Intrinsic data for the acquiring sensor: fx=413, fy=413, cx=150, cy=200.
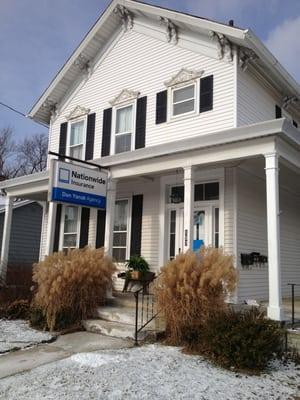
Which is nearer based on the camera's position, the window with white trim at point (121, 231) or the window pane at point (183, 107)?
the window pane at point (183, 107)

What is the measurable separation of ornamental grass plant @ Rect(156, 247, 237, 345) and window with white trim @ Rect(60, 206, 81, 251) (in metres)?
6.97

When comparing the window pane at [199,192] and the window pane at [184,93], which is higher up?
the window pane at [184,93]

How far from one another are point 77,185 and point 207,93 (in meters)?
4.05

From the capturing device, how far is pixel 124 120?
12438mm

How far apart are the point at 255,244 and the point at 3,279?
6.38 metres

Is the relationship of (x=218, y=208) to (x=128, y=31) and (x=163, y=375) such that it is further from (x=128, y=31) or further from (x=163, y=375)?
(x=128, y=31)

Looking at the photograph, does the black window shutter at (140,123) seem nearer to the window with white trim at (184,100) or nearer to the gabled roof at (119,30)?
the window with white trim at (184,100)

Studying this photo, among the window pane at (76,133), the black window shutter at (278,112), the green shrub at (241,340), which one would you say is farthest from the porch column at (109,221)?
the black window shutter at (278,112)

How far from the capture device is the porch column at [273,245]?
7191 mm

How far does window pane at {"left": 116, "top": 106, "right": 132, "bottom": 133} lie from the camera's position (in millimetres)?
12258

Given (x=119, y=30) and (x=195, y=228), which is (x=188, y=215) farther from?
(x=119, y=30)

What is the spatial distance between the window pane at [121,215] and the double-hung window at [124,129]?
5.08 ft

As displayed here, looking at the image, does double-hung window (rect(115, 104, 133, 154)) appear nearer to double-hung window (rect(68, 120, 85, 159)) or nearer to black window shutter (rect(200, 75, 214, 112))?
double-hung window (rect(68, 120, 85, 159))

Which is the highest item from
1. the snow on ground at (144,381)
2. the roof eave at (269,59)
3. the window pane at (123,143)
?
the roof eave at (269,59)
